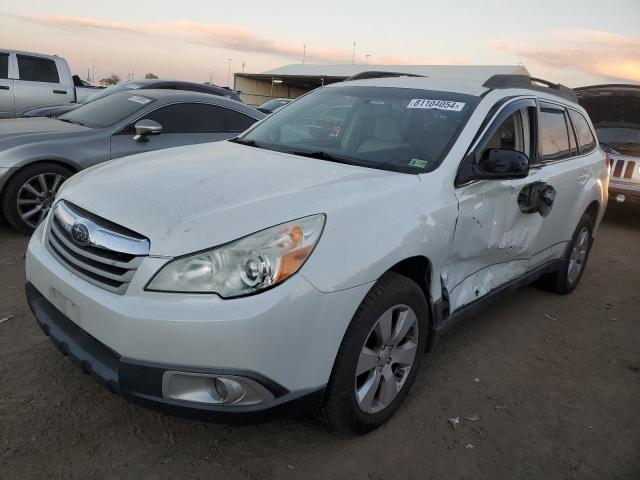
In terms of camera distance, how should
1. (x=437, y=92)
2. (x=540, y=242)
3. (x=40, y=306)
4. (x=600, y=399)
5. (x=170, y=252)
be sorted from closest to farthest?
(x=170, y=252) → (x=40, y=306) → (x=600, y=399) → (x=437, y=92) → (x=540, y=242)

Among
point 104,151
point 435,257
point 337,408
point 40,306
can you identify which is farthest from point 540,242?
point 104,151

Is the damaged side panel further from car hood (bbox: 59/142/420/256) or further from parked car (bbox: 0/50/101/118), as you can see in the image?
parked car (bbox: 0/50/101/118)

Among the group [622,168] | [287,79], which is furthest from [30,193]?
[287,79]

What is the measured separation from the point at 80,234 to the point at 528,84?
10.2 feet

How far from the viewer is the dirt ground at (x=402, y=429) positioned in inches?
88.9

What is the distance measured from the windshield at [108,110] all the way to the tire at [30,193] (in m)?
0.75

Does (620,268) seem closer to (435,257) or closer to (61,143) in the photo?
(435,257)

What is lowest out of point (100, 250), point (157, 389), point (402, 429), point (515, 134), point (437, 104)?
→ point (402, 429)

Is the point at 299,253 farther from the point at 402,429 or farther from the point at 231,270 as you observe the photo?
the point at 402,429

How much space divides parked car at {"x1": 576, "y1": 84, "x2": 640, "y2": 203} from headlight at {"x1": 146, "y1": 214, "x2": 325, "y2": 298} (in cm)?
769

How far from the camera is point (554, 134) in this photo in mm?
3957

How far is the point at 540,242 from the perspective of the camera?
382 cm

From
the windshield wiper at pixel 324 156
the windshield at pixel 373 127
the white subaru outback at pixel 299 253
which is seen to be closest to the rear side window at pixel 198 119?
the windshield at pixel 373 127

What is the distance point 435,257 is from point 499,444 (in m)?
0.96
